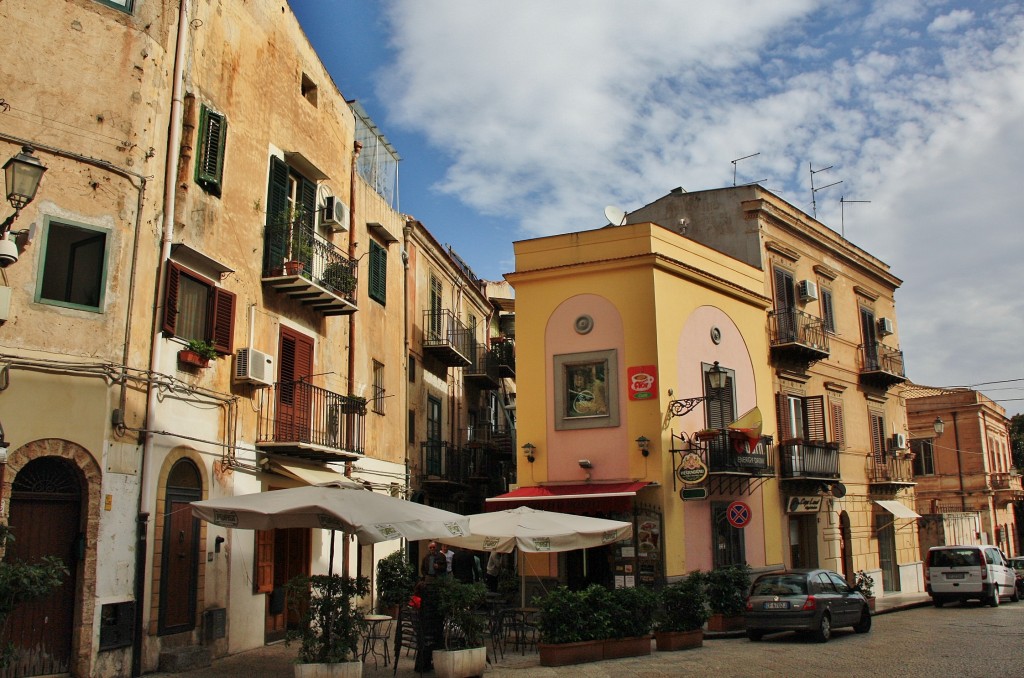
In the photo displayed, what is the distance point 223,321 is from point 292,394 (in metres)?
2.64

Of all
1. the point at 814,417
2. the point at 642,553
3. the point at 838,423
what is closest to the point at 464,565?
the point at 642,553

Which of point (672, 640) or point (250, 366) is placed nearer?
point (250, 366)

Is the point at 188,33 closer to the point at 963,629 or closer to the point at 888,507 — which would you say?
the point at 963,629

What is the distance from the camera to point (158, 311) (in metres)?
13.4

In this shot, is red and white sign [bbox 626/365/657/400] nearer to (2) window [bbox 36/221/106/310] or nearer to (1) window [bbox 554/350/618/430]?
(1) window [bbox 554/350/618/430]

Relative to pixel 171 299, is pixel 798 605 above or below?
below

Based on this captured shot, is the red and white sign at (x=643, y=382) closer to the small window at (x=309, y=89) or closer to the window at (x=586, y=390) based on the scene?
the window at (x=586, y=390)

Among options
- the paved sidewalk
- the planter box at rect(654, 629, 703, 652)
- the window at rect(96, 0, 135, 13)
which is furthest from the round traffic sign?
the window at rect(96, 0, 135, 13)

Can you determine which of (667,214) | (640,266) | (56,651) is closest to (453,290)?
(667,214)

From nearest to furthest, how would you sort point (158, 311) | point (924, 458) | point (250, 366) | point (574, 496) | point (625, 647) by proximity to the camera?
point (158, 311) → point (625, 647) → point (250, 366) → point (574, 496) → point (924, 458)

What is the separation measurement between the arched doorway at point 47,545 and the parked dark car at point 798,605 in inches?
446

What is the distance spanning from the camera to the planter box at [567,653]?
13.5 meters

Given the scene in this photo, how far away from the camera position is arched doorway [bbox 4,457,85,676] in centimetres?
1138

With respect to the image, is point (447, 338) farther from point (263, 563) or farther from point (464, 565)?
point (263, 563)
